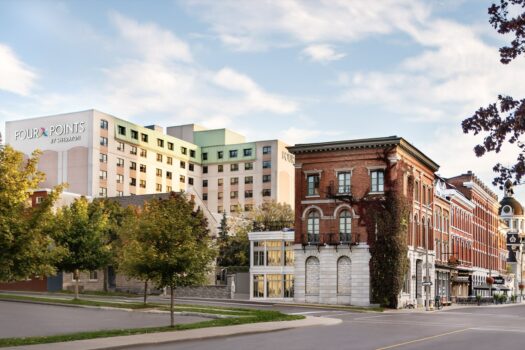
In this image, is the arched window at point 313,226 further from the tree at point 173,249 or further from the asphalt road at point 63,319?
the tree at point 173,249

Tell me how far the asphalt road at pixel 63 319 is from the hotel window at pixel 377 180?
27.8 metres

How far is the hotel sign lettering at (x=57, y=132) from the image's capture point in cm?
11518

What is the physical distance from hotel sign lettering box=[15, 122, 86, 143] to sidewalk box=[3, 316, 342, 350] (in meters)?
86.7

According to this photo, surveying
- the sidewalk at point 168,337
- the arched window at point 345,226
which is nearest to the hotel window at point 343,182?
the arched window at point 345,226

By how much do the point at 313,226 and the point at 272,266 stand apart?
6.15 metres

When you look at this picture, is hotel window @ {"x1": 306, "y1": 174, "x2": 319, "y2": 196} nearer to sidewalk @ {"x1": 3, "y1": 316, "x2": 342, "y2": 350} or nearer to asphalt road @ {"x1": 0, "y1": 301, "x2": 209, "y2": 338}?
asphalt road @ {"x1": 0, "y1": 301, "x2": 209, "y2": 338}

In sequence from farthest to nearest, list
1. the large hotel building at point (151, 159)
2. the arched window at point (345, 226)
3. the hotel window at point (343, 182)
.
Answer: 1. the large hotel building at point (151, 159)
2. the hotel window at point (343, 182)
3. the arched window at point (345, 226)

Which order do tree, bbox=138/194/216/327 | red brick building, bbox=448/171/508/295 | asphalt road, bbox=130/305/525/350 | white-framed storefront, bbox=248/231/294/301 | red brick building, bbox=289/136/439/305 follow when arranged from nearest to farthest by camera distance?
asphalt road, bbox=130/305/525/350, tree, bbox=138/194/216/327, red brick building, bbox=289/136/439/305, white-framed storefront, bbox=248/231/294/301, red brick building, bbox=448/171/508/295

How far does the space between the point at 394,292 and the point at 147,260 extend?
110ft

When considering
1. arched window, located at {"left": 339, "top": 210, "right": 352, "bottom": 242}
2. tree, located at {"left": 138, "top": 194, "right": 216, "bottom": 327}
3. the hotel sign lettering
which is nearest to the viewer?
tree, located at {"left": 138, "top": 194, "right": 216, "bottom": 327}

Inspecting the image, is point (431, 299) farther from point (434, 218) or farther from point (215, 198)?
point (215, 198)

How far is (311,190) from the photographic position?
6625 cm

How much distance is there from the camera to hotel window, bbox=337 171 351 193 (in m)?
64.2

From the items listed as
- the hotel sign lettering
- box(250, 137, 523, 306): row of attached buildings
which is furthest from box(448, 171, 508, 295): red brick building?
the hotel sign lettering
